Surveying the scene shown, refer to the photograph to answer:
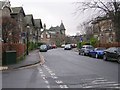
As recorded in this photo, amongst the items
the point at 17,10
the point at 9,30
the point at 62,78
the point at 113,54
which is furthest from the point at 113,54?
the point at 17,10

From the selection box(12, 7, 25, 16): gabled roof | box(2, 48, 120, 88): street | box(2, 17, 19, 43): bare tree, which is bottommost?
box(2, 48, 120, 88): street

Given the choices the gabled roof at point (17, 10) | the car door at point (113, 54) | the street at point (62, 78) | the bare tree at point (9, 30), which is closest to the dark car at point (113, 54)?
the car door at point (113, 54)

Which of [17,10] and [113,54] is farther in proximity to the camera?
[17,10]

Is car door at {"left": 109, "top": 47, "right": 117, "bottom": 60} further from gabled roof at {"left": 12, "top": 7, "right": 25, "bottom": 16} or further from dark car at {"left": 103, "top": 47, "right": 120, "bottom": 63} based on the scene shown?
gabled roof at {"left": 12, "top": 7, "right": 25, "bottom": 16}

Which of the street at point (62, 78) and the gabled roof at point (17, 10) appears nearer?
the street at point (62, 78)

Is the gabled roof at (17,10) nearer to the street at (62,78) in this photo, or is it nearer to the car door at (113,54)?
the car door at (113,54)

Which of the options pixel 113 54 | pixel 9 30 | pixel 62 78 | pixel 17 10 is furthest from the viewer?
pixel 17 10

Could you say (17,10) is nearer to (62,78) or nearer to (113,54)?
(113,54)

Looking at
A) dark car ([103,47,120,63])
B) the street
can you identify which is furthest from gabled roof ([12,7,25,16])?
the street

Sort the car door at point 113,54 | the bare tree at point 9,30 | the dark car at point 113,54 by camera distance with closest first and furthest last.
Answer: the dark car at point 113,54 < the car door at point 113,54 < the bare tree at point 9,30

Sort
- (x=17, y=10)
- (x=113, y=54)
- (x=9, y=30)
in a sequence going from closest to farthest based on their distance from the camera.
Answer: (x=113, y=54), (x=9, y=30), (x=17, y=10)

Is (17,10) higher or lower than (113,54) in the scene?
higher

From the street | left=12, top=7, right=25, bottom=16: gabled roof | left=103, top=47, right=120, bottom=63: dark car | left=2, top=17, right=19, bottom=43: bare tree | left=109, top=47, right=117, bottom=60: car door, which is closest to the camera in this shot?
the street

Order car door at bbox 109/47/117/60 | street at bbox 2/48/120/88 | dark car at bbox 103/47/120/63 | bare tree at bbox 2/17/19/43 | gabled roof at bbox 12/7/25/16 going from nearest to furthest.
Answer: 1. street at bbox 2/48/120/88
2. dark car at bbox 103/47/120/63
3. car door at bbox 109/47/117/60
4. bare tree at bbox 2/17/19/43
5. gabled roof at bbox 12/7/25/16
